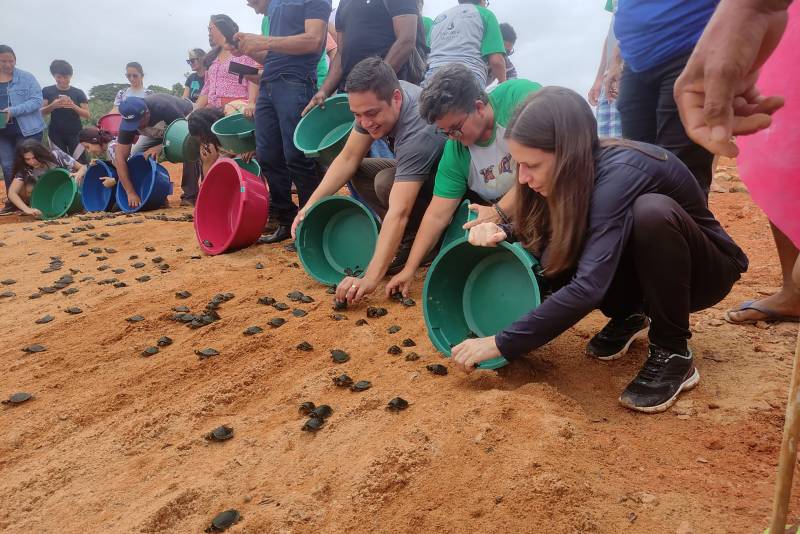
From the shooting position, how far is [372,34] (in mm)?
3805

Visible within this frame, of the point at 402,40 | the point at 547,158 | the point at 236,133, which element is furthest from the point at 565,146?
the point at 236,133

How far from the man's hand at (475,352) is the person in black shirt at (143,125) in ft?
15.9

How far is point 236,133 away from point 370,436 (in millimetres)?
3752

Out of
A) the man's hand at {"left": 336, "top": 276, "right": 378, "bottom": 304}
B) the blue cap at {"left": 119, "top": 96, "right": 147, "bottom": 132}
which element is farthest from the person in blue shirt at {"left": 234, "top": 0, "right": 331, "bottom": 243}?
the blue cap at {"left": 119, "top": 96, "right": 147, "bottom": 132}

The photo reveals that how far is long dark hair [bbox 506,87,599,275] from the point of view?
176cm

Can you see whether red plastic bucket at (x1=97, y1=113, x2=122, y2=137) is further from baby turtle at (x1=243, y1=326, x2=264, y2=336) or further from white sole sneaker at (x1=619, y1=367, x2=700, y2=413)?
white sole sneaker at (x1=619, y1=367, x2=700, y2=413)

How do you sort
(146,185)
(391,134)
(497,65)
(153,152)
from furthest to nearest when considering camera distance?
(146,185) → (153,152) → (497,65) → (391,134)

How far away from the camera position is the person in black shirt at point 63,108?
7.36 m

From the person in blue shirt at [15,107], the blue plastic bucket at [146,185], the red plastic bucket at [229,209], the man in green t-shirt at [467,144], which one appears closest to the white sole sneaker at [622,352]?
the man in green t-shirt at [467,144]

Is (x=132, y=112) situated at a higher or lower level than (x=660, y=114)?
lower

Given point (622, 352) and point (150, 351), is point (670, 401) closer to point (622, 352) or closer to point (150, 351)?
point (622, 352)

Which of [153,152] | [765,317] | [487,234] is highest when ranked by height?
[487,234]

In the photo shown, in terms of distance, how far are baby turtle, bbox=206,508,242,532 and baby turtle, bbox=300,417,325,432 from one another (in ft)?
1.29

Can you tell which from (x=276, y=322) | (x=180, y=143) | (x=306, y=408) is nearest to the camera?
(x=306, y=408)
